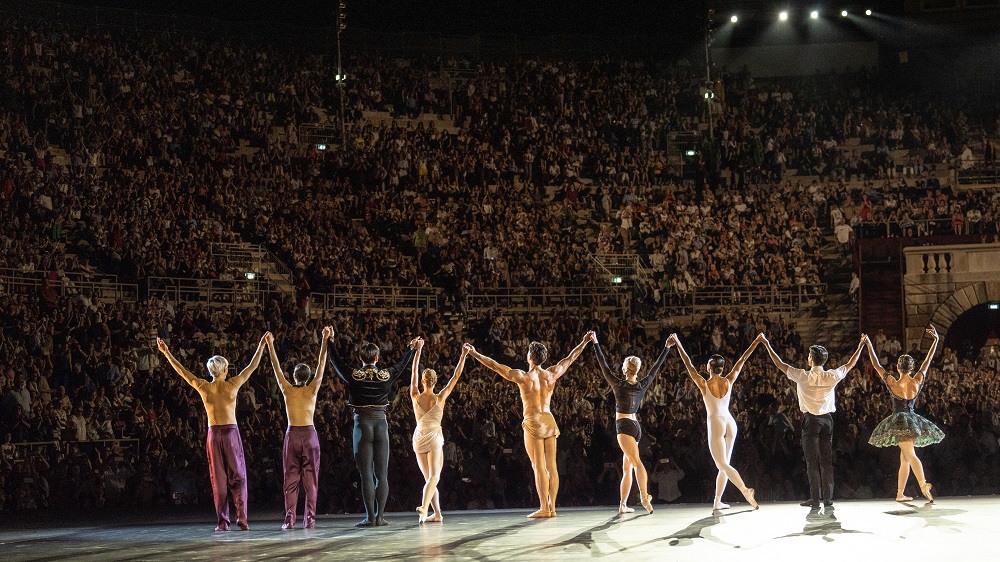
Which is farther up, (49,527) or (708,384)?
(708,384)

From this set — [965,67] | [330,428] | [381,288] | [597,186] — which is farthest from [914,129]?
[330,428]

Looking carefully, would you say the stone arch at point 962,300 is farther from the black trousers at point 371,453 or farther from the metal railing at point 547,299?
the black trousers at point 371,453

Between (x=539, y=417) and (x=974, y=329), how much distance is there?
798 inches

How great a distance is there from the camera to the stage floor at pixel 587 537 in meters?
9.69

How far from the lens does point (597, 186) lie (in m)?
30.5

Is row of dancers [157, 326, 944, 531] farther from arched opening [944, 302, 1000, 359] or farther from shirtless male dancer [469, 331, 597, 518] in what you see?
arched opening [944, 302, 1000, 359]

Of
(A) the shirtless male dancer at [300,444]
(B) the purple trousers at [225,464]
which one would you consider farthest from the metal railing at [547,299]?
(B) the purple trousers at [225,464]

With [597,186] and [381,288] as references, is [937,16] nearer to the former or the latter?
[597,186]

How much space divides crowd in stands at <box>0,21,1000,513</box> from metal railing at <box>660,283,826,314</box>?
10.9 inches

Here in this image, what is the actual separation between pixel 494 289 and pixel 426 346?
3.65m

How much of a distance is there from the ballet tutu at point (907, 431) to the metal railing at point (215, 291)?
45.4ft

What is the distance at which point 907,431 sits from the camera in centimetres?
1358

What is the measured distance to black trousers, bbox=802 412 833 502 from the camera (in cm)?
1294

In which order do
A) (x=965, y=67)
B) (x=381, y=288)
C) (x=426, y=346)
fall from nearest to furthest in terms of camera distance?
(x=426, y=346)
(x=381, y=288)
(x=965, y=67)
